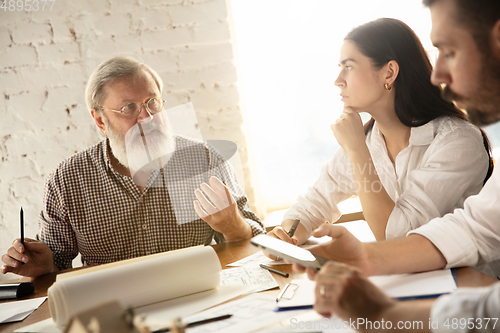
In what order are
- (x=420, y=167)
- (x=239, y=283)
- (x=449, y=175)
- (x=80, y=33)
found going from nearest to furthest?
(x=239, y=283)
(x=449, y=175)
(x=420, y=167)
(x=80, y=33)

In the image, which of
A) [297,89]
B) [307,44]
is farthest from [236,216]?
[307,44]

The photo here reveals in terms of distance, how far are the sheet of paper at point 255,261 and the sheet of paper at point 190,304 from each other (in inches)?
6.5

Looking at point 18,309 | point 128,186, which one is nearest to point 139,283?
point 18,309

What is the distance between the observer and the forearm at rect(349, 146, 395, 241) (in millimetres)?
1118

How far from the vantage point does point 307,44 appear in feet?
6.92

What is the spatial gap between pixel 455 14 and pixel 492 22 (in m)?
0.06

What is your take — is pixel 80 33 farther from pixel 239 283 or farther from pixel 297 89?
pixel 239 283

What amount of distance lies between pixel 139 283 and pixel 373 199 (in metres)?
0.71

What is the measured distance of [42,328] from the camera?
2.36 ft

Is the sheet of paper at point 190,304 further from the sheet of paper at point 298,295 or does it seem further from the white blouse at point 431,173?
the white blouse at point 431,173

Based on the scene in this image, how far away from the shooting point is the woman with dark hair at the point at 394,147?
1.07 metres

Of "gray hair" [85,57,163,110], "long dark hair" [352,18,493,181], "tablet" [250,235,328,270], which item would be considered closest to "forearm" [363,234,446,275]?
"tablet" [250,235,328,270]

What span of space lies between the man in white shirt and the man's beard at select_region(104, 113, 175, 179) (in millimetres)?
880

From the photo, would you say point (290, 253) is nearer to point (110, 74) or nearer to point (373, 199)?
point (373, 199)
